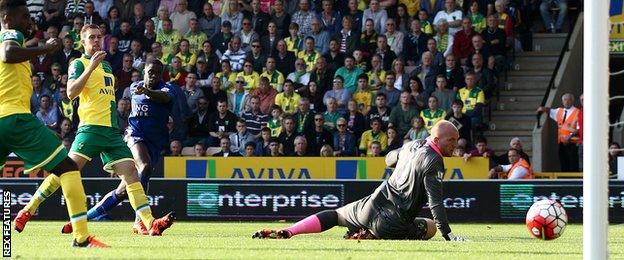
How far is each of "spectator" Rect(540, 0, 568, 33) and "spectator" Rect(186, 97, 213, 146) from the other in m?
7.12

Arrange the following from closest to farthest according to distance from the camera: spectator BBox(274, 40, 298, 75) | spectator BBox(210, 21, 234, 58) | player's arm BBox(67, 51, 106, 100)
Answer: player's arm BBox(67, 51, 106, 100) → spectator BBox(274, 40, 298, 75) → spectator BBox(210, 21, 234, 58)

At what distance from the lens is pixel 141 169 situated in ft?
55.5

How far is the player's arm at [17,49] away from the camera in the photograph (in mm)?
11703

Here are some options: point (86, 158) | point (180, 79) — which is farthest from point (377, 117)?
point (86, 158)

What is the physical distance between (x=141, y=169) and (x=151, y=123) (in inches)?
24.3

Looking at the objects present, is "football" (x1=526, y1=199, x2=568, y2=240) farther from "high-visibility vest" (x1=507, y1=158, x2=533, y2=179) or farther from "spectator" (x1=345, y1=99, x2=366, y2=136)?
"spectator" (x1=345, y1=99, x2=366, y2=136)

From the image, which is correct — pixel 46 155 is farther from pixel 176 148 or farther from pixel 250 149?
pixel 176 148

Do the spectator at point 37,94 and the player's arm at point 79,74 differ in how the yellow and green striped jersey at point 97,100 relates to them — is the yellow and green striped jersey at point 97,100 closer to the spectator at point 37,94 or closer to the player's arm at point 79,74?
the player's arm at point 79,74

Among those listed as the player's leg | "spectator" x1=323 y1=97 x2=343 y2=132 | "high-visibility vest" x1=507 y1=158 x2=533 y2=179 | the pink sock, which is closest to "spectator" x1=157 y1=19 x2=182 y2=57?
"spectator" x1=323 y1=97 x2=343 y2=132

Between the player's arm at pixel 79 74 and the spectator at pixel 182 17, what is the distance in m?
13.3

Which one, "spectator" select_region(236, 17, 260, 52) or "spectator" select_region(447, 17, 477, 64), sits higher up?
"spectator" select_region(236, 17, 260, 52)

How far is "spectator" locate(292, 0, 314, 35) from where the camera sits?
26.9 meters

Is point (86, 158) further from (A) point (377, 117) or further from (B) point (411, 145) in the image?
(A) point (377, 117)

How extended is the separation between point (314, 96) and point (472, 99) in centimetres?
283
